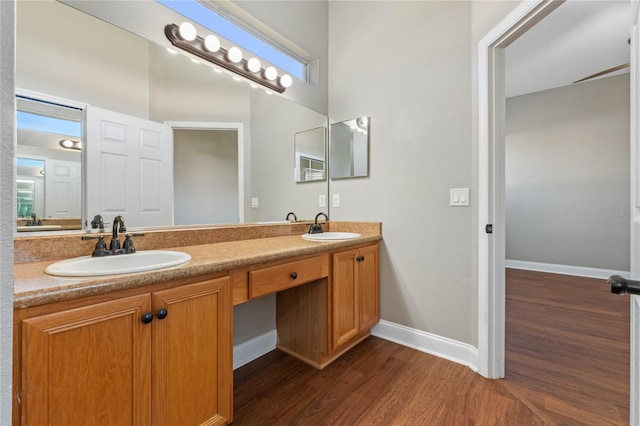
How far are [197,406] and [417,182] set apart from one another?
179 cm

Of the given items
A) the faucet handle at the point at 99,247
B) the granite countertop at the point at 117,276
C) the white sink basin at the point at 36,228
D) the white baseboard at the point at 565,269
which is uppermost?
the white sink basin at the point at 36,228

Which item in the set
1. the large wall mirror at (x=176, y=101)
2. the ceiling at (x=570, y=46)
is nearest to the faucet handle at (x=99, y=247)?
the large wall mirror at (x=176, y=101)

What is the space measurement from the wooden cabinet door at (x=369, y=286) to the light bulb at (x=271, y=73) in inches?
55.9

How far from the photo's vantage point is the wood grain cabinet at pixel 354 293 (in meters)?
1.71

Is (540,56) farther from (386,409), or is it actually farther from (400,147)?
(386,409)

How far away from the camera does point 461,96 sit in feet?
5.73

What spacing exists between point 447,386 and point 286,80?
231cm

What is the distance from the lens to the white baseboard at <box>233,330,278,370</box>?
1.74m

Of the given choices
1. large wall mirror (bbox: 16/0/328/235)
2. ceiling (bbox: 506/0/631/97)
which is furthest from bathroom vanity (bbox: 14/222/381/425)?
ceiling (bbox: 506/0/631/97)

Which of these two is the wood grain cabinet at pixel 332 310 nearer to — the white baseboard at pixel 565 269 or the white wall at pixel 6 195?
the white wall at pixel 6 195

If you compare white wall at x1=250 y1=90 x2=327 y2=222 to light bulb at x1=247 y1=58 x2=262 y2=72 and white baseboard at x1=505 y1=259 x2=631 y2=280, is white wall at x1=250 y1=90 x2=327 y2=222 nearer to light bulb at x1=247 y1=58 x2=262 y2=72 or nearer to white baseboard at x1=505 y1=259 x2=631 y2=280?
light bulb at x1=247 y1=58 x2=262 y2=72

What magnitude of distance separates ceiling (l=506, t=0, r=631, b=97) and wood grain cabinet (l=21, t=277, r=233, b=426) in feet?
11.9

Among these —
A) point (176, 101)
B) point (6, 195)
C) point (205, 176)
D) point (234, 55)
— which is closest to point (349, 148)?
point (234, 55)

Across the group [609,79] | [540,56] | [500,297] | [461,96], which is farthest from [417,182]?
[609,79]
